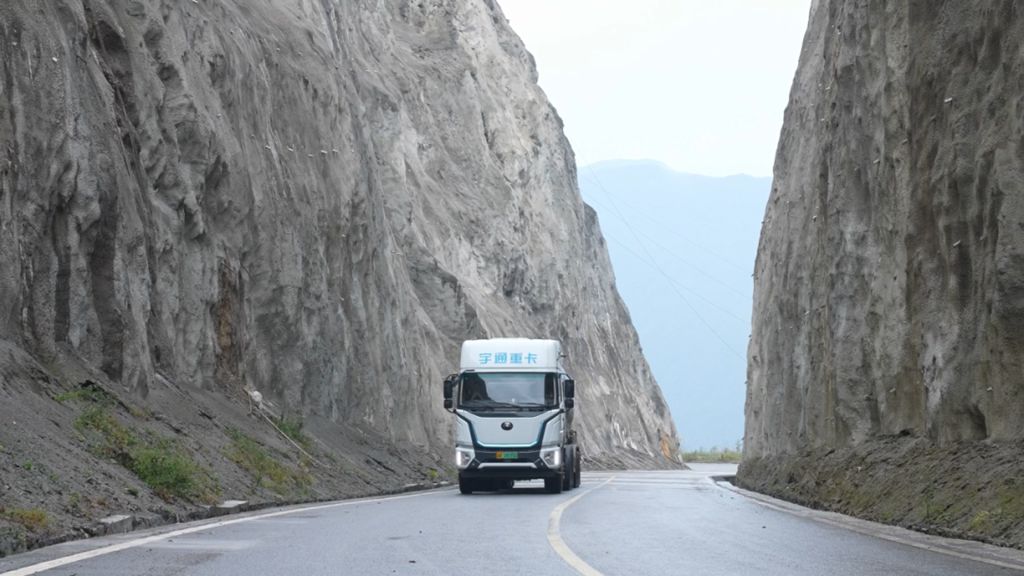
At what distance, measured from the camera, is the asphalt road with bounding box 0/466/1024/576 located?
36.6 feet

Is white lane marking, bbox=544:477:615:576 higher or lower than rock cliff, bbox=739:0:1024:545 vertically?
lower

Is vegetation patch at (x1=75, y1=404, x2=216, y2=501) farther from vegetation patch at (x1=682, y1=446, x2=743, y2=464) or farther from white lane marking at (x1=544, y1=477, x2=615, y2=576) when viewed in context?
vegetation patch at (x1=682, y1=446, x2=743, y2=464)

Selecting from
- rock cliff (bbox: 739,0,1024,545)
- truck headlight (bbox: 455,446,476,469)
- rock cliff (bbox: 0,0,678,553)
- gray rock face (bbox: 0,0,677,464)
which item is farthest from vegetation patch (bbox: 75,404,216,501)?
rock cliff (bbox: 739,0,1024,545)

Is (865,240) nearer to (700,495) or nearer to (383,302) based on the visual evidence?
(700,495)

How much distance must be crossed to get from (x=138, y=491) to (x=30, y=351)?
5.58m

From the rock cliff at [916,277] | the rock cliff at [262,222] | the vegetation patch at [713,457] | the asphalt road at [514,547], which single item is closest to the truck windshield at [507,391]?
the rock cliff at [262,222]

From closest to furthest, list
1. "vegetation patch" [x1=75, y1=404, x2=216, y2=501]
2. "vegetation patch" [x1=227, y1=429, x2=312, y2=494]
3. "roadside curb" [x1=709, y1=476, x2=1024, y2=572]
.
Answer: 1. "roadside curb" [x1=709, y1=476, x2=1024, y2=572]
2. "vegetation patch" [x1=75, y1=404, x2=216, y2=501]
3. "vegetation patch" [x1=227, y1=429, x2=312, y2=494]

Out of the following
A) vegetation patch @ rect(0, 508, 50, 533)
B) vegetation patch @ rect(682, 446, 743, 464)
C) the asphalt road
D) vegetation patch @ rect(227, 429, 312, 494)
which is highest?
vegetation patch @ rect(0, 508, 50, 533)

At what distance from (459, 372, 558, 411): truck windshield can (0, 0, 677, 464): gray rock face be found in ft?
20.6

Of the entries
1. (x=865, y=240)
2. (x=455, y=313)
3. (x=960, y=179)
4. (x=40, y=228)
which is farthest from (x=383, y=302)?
(x=960, y=179)

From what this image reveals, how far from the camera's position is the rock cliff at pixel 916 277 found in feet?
62.9

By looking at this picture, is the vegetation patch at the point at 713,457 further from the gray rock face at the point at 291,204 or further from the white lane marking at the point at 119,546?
the white lane marking at the point at 119,546

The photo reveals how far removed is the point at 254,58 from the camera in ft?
134

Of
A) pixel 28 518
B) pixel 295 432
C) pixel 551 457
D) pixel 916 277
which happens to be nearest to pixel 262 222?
pixel 295 432
